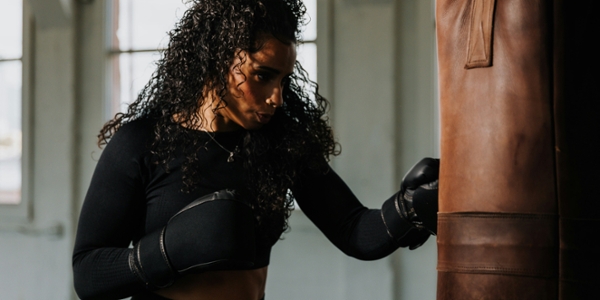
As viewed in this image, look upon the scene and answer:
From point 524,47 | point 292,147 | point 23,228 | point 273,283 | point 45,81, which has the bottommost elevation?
point 273,283

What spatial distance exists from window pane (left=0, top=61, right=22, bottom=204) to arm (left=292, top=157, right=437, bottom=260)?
2.06m

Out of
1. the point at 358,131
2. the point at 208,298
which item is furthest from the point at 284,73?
the point at 358,131

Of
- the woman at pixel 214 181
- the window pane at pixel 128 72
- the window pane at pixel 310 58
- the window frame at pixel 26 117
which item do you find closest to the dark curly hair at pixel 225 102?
the woman at pixel 214 181

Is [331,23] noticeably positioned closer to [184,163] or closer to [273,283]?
[273,283]

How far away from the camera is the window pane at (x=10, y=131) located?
2963 mm

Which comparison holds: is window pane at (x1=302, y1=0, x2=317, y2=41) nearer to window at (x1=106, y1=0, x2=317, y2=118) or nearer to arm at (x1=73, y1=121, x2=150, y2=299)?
window at (x1=106, y1=0, x2=317, y2=118)

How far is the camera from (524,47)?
77 cm

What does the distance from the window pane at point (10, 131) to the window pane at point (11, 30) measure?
55 mm

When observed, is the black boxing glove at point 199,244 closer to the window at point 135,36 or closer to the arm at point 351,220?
the arm at point 351,220

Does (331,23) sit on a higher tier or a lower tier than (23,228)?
higher

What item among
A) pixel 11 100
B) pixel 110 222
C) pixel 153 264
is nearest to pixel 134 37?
pixel 11 100

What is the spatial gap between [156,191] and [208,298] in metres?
0.25

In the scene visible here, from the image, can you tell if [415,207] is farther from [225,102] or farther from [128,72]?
[128,72]

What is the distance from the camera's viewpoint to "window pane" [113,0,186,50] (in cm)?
282
